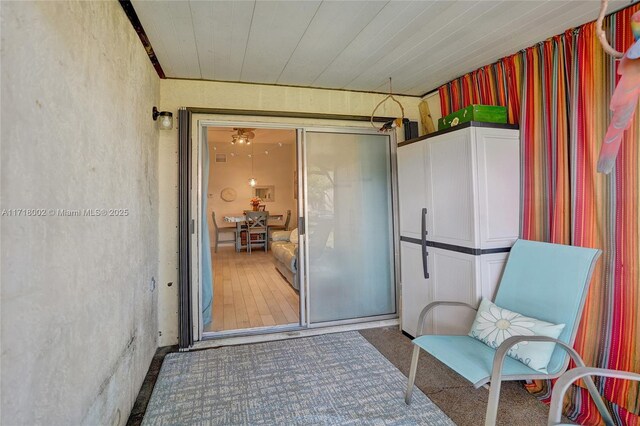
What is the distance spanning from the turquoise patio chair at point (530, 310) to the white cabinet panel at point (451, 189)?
1.19ft

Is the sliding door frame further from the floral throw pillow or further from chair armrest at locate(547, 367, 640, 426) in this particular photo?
chair armrest at locate(547, 367, 640, 426)

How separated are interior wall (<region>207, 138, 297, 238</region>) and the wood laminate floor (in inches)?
90.2

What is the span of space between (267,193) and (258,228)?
141 centimetres

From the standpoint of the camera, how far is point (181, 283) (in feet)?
8.96

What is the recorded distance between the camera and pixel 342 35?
7.06 feet

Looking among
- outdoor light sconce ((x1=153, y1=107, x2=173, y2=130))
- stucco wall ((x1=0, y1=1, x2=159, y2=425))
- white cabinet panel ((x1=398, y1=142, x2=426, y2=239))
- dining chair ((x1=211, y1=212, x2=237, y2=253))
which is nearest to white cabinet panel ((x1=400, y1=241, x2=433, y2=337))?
white cabinet panel ((x1=398, y1=142, x2=426, y2=239))

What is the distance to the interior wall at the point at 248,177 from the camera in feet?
27.3

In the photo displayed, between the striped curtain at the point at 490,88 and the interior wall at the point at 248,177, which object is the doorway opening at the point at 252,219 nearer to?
the interior wall at the point at 248,177

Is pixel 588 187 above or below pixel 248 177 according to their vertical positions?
below

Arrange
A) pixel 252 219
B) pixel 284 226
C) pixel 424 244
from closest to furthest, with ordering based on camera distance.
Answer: pixel 424 244 → pixel 252 219 → pixel 284 226

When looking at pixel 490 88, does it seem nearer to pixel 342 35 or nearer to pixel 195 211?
pixel 342 35

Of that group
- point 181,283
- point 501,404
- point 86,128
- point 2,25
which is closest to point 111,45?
point 86,128

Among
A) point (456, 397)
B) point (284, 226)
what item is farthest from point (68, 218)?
point (284, 226)

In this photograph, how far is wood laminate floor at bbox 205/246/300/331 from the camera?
10.9 feet
